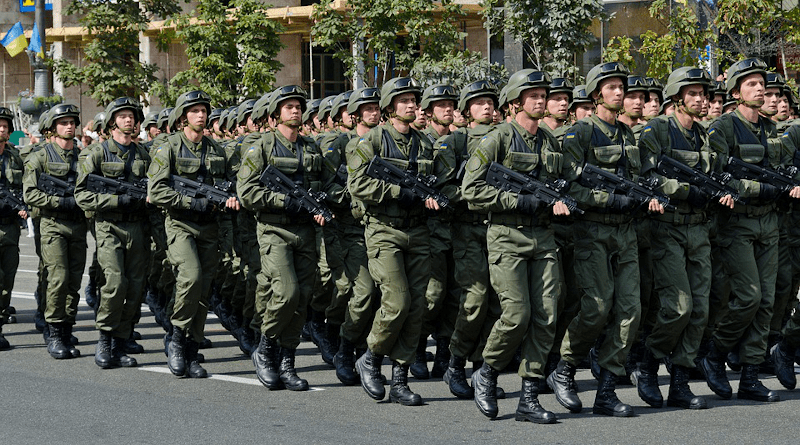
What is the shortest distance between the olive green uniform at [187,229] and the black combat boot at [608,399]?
10.6ft

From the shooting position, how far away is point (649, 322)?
8781 mm

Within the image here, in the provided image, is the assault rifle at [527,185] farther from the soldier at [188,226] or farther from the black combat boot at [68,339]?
the black combat boot at [68,339]

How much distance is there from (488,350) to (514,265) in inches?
22.4

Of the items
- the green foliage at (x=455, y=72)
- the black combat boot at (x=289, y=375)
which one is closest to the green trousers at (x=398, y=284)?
the black combat boot at (x=289, y=375)

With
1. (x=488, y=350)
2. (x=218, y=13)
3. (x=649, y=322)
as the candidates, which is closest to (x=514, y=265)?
(x=488, y=350)

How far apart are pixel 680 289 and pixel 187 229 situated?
147 inches

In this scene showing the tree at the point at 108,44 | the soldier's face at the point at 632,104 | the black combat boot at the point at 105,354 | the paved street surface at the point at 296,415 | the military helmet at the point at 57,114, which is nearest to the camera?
the paved street surface at the point at 296,415

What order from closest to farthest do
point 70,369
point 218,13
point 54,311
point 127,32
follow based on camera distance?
point 70,369 → point 54,311 → point 218,13 → point 127,32

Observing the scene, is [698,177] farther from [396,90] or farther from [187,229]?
[187,229]

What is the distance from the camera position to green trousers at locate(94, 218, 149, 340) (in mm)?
10023

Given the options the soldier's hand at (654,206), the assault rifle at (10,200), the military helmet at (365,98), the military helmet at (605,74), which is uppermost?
the military helmet at (605,74)

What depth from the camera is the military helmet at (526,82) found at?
791 cm

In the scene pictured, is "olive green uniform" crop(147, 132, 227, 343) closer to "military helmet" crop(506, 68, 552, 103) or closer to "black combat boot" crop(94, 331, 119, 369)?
"black combat boot" crop(94, 331, 119, 369)

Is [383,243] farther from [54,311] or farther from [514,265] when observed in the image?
[54,311]
